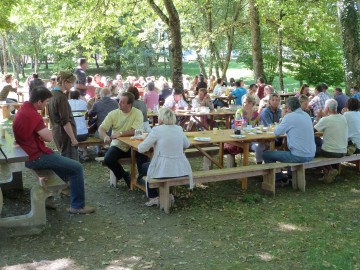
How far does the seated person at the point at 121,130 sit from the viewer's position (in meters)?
6.51

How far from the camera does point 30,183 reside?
272 inches

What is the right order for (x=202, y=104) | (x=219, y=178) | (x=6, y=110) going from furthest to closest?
(x=6, y=110) → (x=202, y=104) → (x=219, y=178)

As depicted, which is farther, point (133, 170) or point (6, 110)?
point (6, 110)

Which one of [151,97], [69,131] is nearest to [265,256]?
[69,131]

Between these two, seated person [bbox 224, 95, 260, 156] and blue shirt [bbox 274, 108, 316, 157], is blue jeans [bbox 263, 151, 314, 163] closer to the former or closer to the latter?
blue shirt [bbox 274, 108, 316, 157]

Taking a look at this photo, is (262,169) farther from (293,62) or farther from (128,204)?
(293,62)

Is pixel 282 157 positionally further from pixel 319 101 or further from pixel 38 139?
pixel 319 101

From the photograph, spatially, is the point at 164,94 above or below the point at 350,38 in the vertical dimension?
below

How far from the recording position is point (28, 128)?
4.96 meters

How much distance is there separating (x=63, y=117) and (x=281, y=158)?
10.9ft

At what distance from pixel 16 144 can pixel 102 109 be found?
3.24m

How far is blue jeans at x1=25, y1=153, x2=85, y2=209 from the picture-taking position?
17.1ft

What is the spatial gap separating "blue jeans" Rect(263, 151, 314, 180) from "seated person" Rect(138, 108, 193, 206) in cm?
186

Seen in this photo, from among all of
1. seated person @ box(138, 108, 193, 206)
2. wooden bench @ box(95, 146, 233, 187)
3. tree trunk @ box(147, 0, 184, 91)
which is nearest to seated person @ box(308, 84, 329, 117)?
tree trunk @ box(147, 0, 184, 91)
